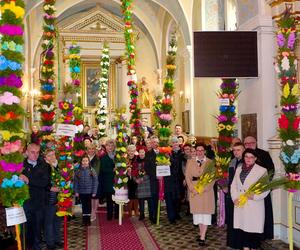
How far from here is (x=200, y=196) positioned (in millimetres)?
6523

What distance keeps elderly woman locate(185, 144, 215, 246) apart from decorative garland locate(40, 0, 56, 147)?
9.80ft

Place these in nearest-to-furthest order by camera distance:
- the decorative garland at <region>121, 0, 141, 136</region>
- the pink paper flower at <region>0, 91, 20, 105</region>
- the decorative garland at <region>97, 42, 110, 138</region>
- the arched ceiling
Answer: the pink paper flower at <region>0, 91, 20, 105</region>
the decorative garland at <region>121, 0, 141, 136</region>
the decorative garland at <region>97, 42, 110, 138</region>
the arched ceiling

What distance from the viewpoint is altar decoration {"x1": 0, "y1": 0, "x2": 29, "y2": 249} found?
14.9 feet

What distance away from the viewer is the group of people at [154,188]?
17.8 feet

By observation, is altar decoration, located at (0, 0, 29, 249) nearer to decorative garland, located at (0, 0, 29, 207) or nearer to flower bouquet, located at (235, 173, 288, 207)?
decorative garland, located at (0, 0, 29, 207)

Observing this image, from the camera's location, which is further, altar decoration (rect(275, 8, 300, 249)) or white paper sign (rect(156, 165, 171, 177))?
white paper sign (rect(156, 165, 171, 177))

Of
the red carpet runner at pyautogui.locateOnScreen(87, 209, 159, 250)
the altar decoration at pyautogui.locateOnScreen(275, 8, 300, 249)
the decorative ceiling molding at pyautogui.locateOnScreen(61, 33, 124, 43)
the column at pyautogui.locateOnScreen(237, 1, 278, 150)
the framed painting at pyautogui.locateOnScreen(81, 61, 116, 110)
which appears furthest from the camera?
the framed painting at pyautogui.locateOnScreen(81, 61, 116, 110)

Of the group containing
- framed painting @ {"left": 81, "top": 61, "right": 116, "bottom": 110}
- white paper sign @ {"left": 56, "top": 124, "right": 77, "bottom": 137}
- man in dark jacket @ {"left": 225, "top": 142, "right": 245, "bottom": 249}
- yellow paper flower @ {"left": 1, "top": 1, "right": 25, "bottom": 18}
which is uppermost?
framed painting @ {"left": 81, "top": 61, "right": 116, "bottom": 110}

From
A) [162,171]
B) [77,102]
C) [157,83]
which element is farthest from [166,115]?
[157,83]

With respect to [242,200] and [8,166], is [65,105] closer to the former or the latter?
[8,166]

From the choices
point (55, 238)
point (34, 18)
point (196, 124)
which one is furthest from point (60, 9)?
point (55, 238)

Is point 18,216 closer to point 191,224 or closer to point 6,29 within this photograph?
point 6,29

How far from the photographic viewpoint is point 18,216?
4.49 meters

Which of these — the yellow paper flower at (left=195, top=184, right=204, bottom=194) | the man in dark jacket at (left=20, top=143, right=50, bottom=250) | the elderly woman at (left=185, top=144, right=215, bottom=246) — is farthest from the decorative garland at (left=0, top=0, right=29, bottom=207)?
the elderly woman at (left=185, top=144, right=215, bottom=246)
